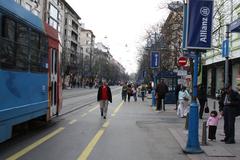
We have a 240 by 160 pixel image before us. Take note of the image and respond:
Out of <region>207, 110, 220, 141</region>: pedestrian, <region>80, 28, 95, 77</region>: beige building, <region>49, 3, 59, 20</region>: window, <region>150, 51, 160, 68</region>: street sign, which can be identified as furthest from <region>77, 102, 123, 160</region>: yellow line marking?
<region>80, 28, 95, 77</region>: beige building

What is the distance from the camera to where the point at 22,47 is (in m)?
11.3

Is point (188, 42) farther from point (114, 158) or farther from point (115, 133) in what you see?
point (115, 133)

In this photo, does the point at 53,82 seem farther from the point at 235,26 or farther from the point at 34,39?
the point at 235,26

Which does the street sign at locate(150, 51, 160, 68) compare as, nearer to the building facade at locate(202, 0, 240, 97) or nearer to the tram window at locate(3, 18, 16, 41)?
the building facade at locate(202, 0, 240, 97)

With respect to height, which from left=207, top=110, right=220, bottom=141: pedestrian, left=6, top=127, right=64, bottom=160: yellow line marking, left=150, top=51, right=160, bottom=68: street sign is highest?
left=150, top=51, right=160, bottom=68: street sign

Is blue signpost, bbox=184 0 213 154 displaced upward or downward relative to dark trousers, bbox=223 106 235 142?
upward

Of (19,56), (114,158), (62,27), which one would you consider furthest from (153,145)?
(62,27)

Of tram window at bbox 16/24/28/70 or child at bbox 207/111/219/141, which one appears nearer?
tram window at bbox 16/24/28/70

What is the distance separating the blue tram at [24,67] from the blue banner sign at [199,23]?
4025mm

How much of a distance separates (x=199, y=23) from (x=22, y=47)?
4277 millimetres

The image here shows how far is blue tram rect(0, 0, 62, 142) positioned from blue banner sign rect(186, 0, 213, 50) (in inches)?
158

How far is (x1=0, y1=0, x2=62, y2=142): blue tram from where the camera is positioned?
977 cm

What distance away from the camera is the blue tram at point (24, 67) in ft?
32.0

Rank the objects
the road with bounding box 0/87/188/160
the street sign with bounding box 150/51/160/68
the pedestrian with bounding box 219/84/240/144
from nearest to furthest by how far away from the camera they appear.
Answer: the road with bounding box 0/87/188/160 → the pedestrian with bounding box 219/84/240/144 → the street sign with bounding box 150/51/160/68
